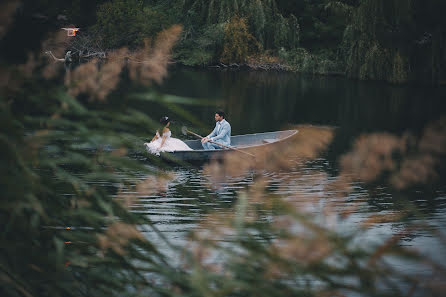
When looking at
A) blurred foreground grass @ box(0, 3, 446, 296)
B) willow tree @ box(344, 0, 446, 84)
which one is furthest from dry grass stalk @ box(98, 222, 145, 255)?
willow tree @ box(344, 0, 446, 84)

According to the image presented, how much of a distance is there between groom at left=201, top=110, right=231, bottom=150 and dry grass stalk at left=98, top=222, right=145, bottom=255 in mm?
8676

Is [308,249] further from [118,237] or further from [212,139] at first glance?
[212,139]

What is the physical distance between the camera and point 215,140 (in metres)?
10.2

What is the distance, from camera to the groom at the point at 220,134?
10.1m

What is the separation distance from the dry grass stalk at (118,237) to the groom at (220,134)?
28.5ft

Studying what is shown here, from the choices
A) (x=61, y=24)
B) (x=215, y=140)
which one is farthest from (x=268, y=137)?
(x=61, y=24)

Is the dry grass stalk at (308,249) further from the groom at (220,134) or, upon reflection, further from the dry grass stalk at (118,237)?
the groom at (220,134)

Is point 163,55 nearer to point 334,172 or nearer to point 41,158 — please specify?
point 41,158

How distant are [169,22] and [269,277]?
30358 millimetres

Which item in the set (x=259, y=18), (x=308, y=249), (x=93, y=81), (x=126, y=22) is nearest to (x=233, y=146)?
(x=93, y=81)

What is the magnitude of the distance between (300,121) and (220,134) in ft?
22.3

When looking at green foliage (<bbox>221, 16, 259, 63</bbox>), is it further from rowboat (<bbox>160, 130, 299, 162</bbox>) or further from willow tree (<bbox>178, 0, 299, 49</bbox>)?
rowboat (<bbox>160, 130, 299, 162</bbox>)

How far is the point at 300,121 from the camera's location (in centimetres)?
1658

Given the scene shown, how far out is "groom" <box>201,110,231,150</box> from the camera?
33.0ft
